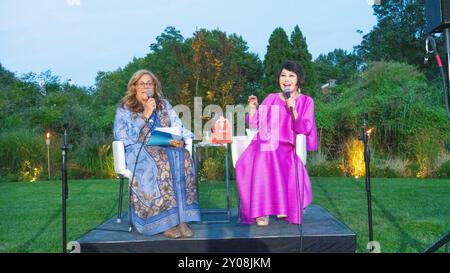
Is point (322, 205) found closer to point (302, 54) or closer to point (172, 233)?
point (172, 233)

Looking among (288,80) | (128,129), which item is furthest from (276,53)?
(128,129)

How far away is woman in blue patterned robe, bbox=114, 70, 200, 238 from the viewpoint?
4078 mm

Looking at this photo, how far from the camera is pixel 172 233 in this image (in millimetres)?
3971

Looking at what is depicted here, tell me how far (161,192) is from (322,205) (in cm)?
354

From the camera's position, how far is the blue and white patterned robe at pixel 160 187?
4074 millimetres

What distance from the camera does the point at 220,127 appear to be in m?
5.26

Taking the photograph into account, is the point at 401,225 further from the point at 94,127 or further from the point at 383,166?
the point at 94,127

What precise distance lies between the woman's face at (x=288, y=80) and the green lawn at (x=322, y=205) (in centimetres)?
163

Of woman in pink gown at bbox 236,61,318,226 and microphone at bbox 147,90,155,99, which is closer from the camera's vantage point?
woman in pink gown at bbox 236,61,318,226

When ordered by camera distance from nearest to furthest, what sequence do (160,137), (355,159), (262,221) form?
(160,137) → (262,221) → (355,159)

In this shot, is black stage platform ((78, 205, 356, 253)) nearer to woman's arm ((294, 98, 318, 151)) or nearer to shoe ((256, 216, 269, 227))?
shoe ((256, 216, 269, 227))

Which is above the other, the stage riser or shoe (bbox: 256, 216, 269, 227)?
shoe (bbox: 256, 216, 269, 227)

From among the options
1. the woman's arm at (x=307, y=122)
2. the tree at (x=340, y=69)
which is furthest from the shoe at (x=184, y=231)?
the tree at (x=340, y=69)

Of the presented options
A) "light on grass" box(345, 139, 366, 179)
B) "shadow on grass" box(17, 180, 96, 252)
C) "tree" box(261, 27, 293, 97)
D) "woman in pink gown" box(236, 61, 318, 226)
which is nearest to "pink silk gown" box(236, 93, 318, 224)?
"woman in pink gown" box(236, 61, 318, 226)
